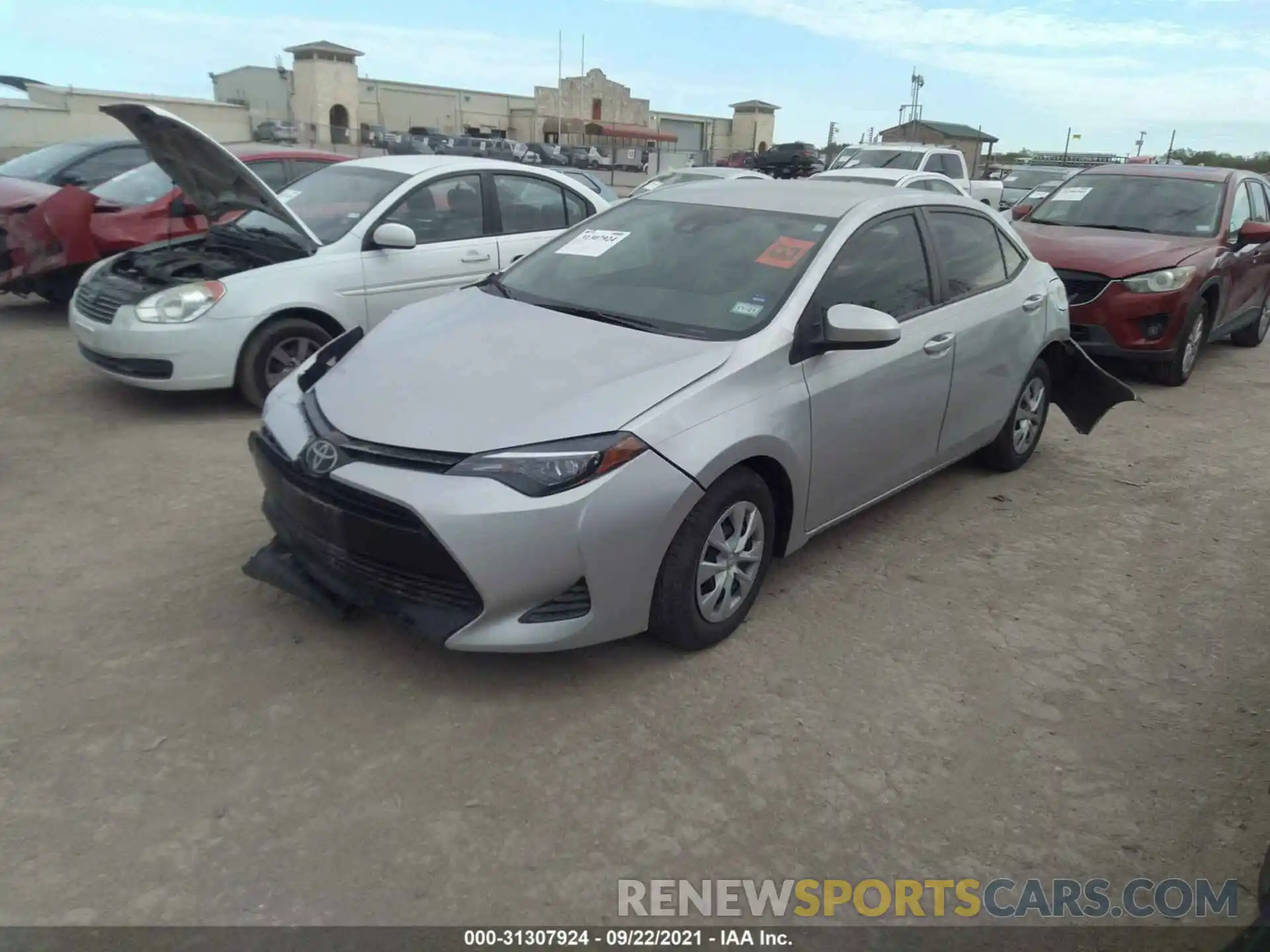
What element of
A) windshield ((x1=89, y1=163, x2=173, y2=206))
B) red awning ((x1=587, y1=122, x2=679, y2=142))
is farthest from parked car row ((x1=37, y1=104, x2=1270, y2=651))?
red awning ((x1=587, y1=122, x2=679, y2=142))

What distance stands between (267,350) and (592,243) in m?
2.55

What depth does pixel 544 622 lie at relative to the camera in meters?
3.10

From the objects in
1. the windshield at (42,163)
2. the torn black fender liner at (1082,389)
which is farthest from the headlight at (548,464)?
the windshield at (42,163)

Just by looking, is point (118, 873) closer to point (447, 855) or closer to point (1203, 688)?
point (447, 855)

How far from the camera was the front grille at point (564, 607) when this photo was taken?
10.2ft

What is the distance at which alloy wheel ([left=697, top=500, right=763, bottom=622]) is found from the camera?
3420 millimetres

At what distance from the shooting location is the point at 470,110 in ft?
222

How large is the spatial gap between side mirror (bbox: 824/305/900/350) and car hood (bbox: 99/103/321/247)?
12.0 ft

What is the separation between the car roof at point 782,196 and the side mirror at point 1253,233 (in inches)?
190

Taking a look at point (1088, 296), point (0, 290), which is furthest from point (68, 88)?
point (1088, 296)

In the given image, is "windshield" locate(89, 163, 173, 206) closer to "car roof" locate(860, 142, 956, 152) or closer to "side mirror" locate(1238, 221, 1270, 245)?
"side mirror" locate(1238, 221, 1270, 245)

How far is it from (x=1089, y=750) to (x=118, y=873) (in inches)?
114

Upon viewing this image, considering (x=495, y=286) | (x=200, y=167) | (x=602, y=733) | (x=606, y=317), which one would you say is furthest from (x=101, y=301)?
(x=602, y=733)

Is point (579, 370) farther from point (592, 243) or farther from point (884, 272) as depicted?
point (884, 272)
